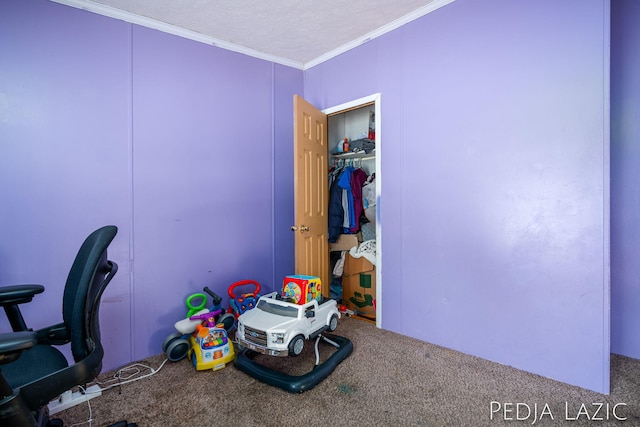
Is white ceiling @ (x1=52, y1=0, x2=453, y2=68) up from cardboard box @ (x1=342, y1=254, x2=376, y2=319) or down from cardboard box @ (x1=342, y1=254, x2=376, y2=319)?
up

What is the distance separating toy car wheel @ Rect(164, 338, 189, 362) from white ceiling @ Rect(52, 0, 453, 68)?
2335 mm

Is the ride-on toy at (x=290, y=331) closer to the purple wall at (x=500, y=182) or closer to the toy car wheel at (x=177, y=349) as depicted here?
the toy car wheel at (x=177, y=349)

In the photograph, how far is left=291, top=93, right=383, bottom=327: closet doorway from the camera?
250 cm

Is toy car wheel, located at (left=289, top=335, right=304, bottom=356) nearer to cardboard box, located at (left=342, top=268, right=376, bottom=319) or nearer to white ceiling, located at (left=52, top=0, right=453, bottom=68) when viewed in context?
cardboard box, located at (left=342, top=268, right=376, bottom=319)

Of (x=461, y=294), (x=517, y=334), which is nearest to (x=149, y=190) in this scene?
(x=461, y=294)

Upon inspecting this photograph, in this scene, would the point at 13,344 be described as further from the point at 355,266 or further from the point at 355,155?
the point at 355,155

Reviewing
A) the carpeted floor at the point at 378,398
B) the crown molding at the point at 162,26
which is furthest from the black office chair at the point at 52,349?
the crown molding at the point at 162,26

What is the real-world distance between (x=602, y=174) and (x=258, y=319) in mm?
2189

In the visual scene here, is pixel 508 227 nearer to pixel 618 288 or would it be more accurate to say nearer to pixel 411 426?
pixel 618 288

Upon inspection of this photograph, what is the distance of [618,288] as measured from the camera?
2066 mm

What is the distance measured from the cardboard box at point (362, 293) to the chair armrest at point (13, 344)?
2549 mm

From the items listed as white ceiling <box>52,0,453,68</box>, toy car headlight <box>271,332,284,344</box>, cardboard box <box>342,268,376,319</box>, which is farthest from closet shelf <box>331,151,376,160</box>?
toy car headlight <box>271,332,284,344</box>

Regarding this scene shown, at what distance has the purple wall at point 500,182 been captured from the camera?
170 cm

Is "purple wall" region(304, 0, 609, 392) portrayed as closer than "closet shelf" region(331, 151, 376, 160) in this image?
Yes
